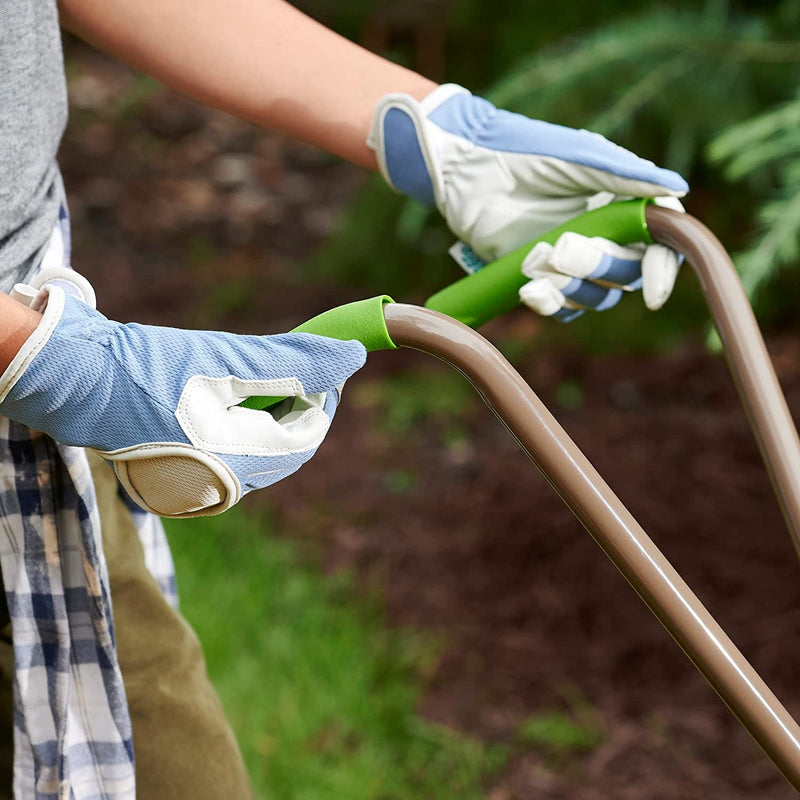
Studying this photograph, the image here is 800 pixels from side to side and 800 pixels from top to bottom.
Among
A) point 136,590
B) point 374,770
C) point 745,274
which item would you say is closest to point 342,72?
point 136,590

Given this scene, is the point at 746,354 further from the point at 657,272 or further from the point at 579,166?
the point at 579,166

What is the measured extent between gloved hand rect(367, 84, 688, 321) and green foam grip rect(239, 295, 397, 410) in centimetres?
Answer: 23

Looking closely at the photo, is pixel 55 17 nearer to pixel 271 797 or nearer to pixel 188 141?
pixel 271 797

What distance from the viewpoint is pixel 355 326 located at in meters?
1.03

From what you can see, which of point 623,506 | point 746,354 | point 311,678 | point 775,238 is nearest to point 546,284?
point 746,354

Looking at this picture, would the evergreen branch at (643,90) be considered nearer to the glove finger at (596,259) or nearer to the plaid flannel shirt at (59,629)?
the glove finger at (596,259)

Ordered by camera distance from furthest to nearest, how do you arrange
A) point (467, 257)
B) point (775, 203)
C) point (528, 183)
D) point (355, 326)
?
point (775, 203) → point (467, 257) → point (528, 183) → point (355, 326)

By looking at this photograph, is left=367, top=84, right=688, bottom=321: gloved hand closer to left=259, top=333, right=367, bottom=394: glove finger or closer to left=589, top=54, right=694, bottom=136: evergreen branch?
left=259, top=333, right=367, bottom=394: glove finger

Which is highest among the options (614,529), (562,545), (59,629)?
(614,529)

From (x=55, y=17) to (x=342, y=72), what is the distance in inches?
13.6

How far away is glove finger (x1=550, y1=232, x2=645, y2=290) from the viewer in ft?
3.89

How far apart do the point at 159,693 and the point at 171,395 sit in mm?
462

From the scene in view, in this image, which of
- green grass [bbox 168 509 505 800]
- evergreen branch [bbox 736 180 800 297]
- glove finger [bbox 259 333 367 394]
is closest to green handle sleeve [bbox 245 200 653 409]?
glove finger [bbox 259 333 367 394]

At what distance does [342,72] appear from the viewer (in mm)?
1309
